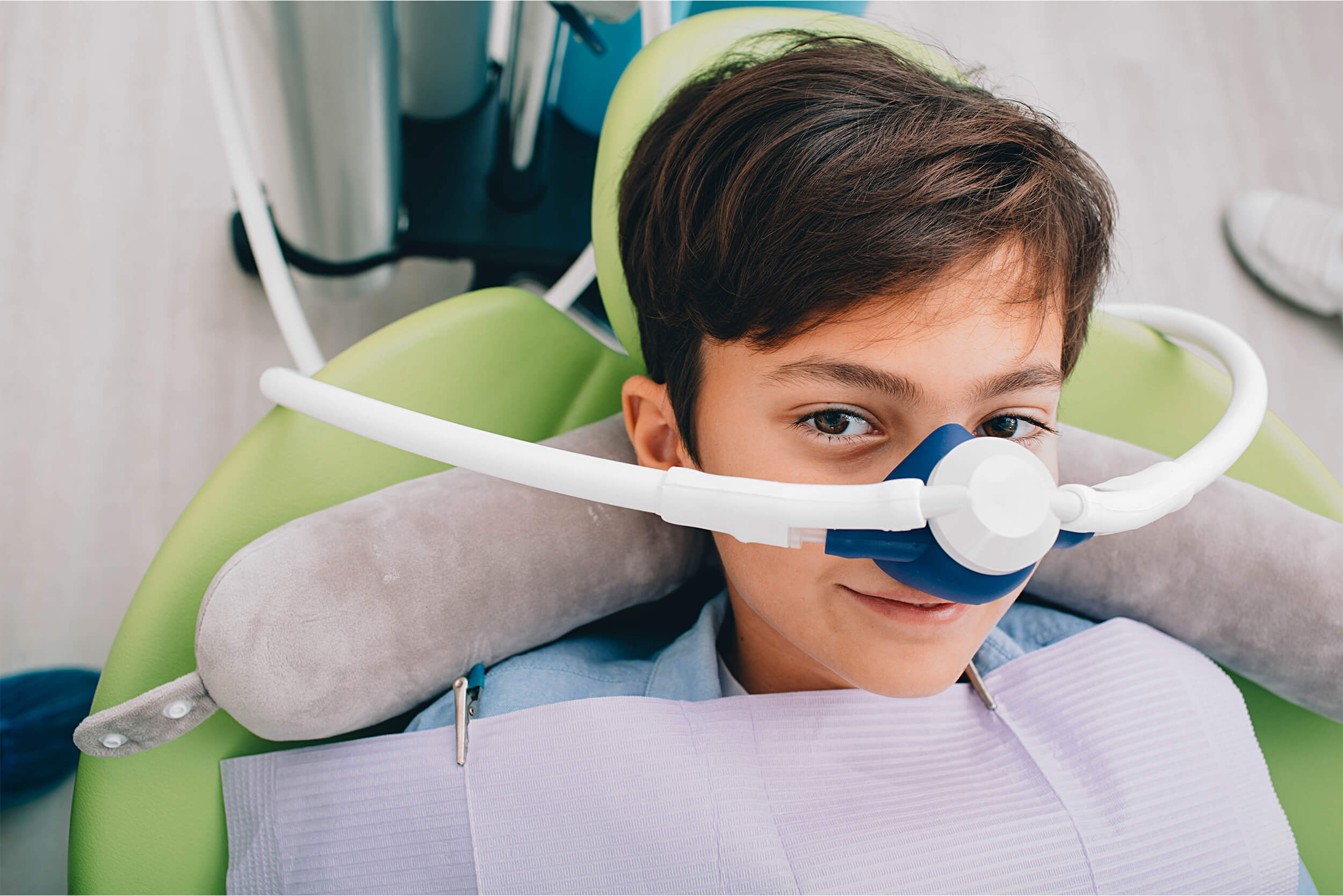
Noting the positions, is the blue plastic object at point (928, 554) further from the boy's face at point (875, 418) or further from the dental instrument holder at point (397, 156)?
the dental instrument holder at point (397, 156)

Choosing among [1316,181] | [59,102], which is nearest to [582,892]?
[59,102]

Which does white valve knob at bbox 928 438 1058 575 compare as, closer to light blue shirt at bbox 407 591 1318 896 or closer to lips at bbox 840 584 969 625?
lips at bbox 840 584 969 625

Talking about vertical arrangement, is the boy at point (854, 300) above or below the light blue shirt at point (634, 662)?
above

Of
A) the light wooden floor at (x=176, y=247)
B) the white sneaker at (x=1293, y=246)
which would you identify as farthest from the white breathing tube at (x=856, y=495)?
the white sneaker at (x=1293, y=246)

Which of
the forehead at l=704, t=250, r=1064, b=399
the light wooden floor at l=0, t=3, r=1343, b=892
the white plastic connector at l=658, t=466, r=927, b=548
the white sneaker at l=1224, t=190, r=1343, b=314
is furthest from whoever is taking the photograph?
the white sneaker at l=1224, t=190, r=1343, b=314

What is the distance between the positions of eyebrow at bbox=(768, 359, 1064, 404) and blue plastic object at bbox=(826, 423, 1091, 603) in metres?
0.04

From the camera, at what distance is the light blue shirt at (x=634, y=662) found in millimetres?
653

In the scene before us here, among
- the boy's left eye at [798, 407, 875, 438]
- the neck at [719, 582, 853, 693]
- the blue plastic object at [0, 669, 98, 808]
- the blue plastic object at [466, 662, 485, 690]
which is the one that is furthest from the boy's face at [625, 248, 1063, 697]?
the blue plastic object at [0, 669, 98, 808]

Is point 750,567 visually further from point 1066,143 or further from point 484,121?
point 484,121

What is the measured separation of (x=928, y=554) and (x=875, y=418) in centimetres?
11

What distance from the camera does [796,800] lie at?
616mm

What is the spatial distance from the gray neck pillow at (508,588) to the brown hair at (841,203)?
0.14 m

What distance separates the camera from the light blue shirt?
0.65 meters

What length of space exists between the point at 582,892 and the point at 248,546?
0.33 metres
